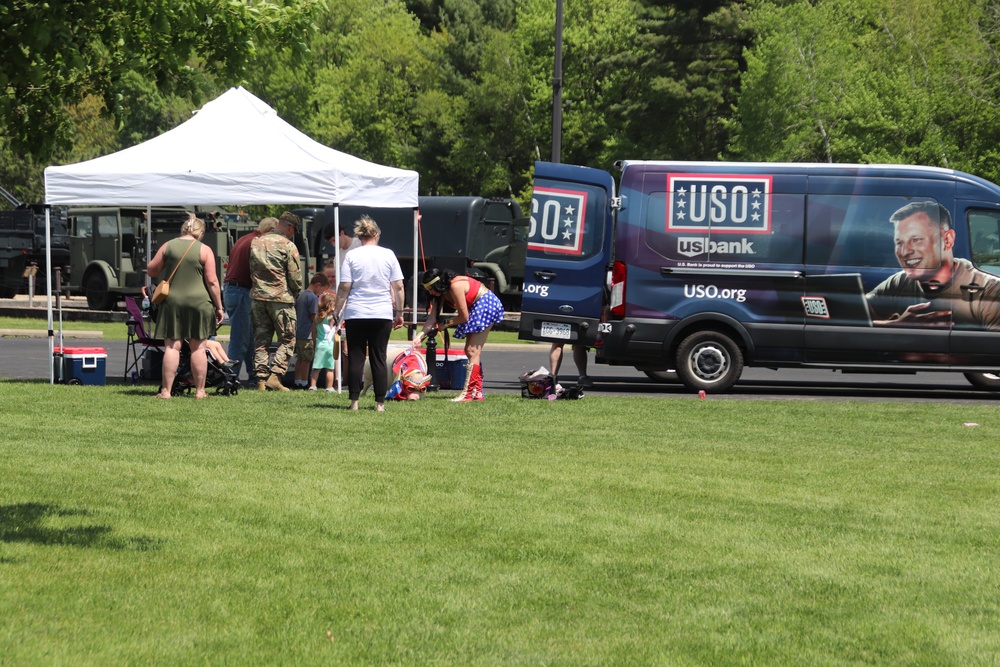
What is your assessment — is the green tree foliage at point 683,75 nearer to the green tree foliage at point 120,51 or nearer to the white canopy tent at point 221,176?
the white canopy tent at point 221,176

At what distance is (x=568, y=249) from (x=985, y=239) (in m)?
4.76

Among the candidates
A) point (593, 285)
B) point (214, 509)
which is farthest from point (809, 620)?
point (593, 285)

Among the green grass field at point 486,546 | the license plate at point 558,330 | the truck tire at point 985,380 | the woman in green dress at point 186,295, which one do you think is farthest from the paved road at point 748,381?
the green grass field at point 486,546

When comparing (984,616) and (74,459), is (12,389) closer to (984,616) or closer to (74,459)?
(74,459)

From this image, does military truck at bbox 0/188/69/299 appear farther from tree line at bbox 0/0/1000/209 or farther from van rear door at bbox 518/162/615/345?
van rear door at bbox 518/162/615/345

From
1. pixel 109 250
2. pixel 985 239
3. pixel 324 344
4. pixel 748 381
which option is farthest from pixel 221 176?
pixel 109 250

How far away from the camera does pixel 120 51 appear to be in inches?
297

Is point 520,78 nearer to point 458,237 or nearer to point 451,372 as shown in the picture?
point 458,237

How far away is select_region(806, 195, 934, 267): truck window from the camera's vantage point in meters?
15.8

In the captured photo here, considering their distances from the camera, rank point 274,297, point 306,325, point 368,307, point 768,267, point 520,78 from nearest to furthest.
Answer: point 368,307
point 274,297
point 306,325
point 768,267
point 520,78

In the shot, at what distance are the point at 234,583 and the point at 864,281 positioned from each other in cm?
1128

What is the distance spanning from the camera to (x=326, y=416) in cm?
1236

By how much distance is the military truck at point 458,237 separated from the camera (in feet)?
99.0

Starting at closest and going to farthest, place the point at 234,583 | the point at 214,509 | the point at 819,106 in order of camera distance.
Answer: the point at 234,583 → the point at 214,509 → the point at 819,106
